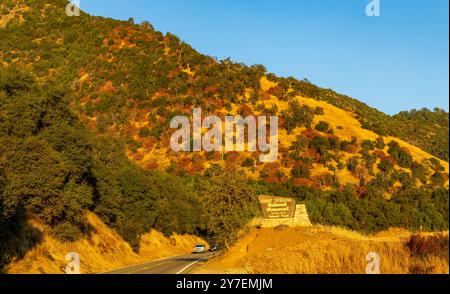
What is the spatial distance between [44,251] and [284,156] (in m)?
53.0

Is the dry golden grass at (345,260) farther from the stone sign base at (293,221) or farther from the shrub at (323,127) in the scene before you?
the shrub at (323,127)

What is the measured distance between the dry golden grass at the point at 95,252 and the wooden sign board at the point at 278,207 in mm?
10768

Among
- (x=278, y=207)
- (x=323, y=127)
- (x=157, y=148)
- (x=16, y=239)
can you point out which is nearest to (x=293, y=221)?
(x=278, y=207)

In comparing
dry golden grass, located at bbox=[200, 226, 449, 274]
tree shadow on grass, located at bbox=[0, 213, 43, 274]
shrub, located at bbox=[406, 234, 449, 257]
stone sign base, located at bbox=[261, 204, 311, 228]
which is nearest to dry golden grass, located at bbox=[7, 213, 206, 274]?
tree shadow on grass, located at bbox=[0, 213, 43, 274]

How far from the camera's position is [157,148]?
8350cm

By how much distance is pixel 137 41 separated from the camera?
110 m

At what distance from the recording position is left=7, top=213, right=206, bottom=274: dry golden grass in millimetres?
28062

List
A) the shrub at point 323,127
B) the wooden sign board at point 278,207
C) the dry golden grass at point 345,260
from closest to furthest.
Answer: the dry golden grass at point 345,260 < the wooden sign board at point 278,207 < the shrub at point 323,127

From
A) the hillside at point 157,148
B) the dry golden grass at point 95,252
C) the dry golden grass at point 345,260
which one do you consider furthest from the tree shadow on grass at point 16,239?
the dry golden grass at point 345,260

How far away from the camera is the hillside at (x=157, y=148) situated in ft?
102

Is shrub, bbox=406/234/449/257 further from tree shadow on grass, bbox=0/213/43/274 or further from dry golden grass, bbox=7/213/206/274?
tree shadow on grass, bbox=0/213/43/274

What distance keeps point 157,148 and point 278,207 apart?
55233mm
